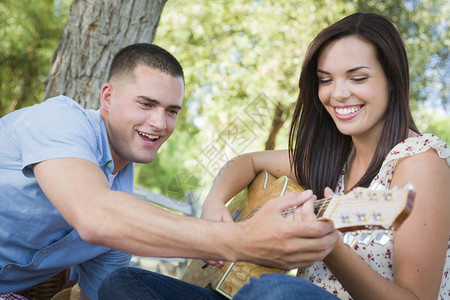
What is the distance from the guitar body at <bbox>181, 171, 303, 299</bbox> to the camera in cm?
229

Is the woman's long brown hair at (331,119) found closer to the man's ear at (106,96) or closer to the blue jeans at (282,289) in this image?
the blue jeans at (282,289)

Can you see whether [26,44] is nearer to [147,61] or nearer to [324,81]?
[147,61]

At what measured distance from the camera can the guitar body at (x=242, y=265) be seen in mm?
2285

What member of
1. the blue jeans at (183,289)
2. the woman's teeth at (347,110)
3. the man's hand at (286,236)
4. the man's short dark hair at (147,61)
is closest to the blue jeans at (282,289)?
the blue jeans at (183,289)

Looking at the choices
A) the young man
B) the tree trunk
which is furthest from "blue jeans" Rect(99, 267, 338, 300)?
the tree trunk

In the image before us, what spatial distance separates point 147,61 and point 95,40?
3.53 feet

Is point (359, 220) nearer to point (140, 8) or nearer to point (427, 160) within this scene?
point (427, 160)

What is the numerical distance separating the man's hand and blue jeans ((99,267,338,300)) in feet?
0.37

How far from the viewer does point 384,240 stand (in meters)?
2.05

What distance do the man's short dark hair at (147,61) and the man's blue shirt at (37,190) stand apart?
12.1 inches

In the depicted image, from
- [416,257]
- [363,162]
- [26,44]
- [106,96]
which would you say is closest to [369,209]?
[416,257]

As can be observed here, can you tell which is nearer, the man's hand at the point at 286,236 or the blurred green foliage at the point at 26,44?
the man's hand at the point at 286,236

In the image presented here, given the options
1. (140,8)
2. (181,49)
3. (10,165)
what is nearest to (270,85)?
(181,49)

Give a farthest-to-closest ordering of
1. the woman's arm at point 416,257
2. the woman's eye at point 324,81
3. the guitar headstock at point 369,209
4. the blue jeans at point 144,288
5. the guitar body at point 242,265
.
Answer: the woman's eye at point 324,81
the guitar body at point 242,265
the blue jeans at point 144,288
the woman's arm at point 416,257
the guitar headstock at point 369,209
